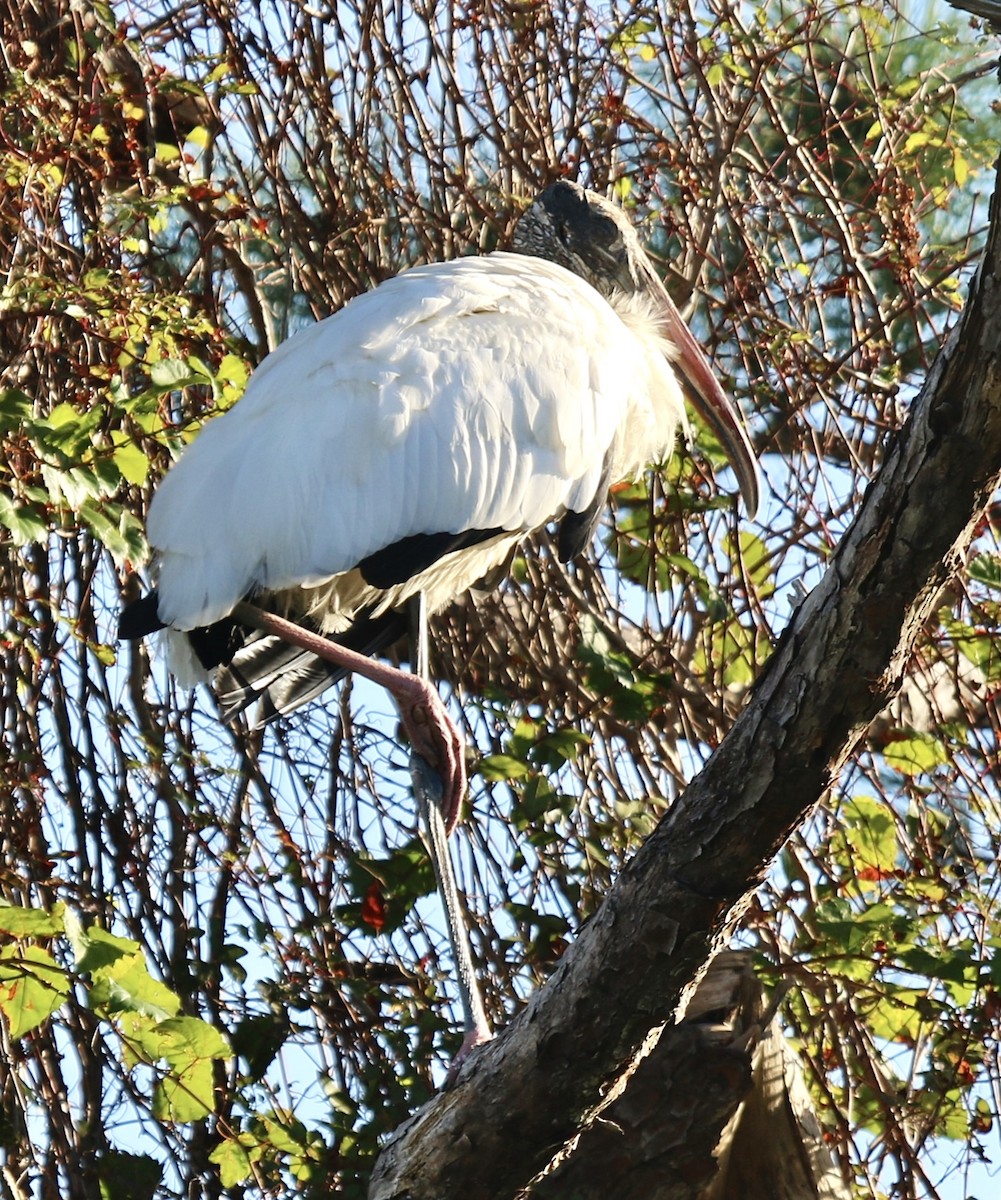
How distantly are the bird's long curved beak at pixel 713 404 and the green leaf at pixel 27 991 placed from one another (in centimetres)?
163

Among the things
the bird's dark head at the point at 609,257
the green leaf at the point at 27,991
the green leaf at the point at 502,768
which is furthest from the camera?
the bird's dark head at the point at 609,257

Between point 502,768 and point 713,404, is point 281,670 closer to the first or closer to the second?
point 502,768

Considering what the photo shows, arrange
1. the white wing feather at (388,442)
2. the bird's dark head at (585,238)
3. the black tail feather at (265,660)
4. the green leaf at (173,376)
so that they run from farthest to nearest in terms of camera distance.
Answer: the bird's dark head at (585,238) → the black tail feather at (265,660) → the white wing feather at (388,442) → the green leaf at (173,376)

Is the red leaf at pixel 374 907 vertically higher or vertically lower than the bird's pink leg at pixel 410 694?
lower

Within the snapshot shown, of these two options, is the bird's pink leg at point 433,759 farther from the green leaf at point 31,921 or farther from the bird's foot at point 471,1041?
the green leaf at point 31,921

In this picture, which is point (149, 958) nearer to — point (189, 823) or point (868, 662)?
point (189, 823)

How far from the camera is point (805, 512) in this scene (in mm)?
3768

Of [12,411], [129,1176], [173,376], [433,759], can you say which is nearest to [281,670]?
[433,759]

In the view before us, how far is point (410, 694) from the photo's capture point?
3.06 m

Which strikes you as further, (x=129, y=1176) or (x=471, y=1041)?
(x=129, y=1176)

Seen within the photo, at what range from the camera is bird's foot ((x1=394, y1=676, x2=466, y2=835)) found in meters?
3.06

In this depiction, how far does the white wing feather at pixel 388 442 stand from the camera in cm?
291

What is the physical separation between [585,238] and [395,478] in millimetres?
1205

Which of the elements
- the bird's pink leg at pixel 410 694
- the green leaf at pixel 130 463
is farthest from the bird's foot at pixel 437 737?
the green leaf at pixel 130 463
